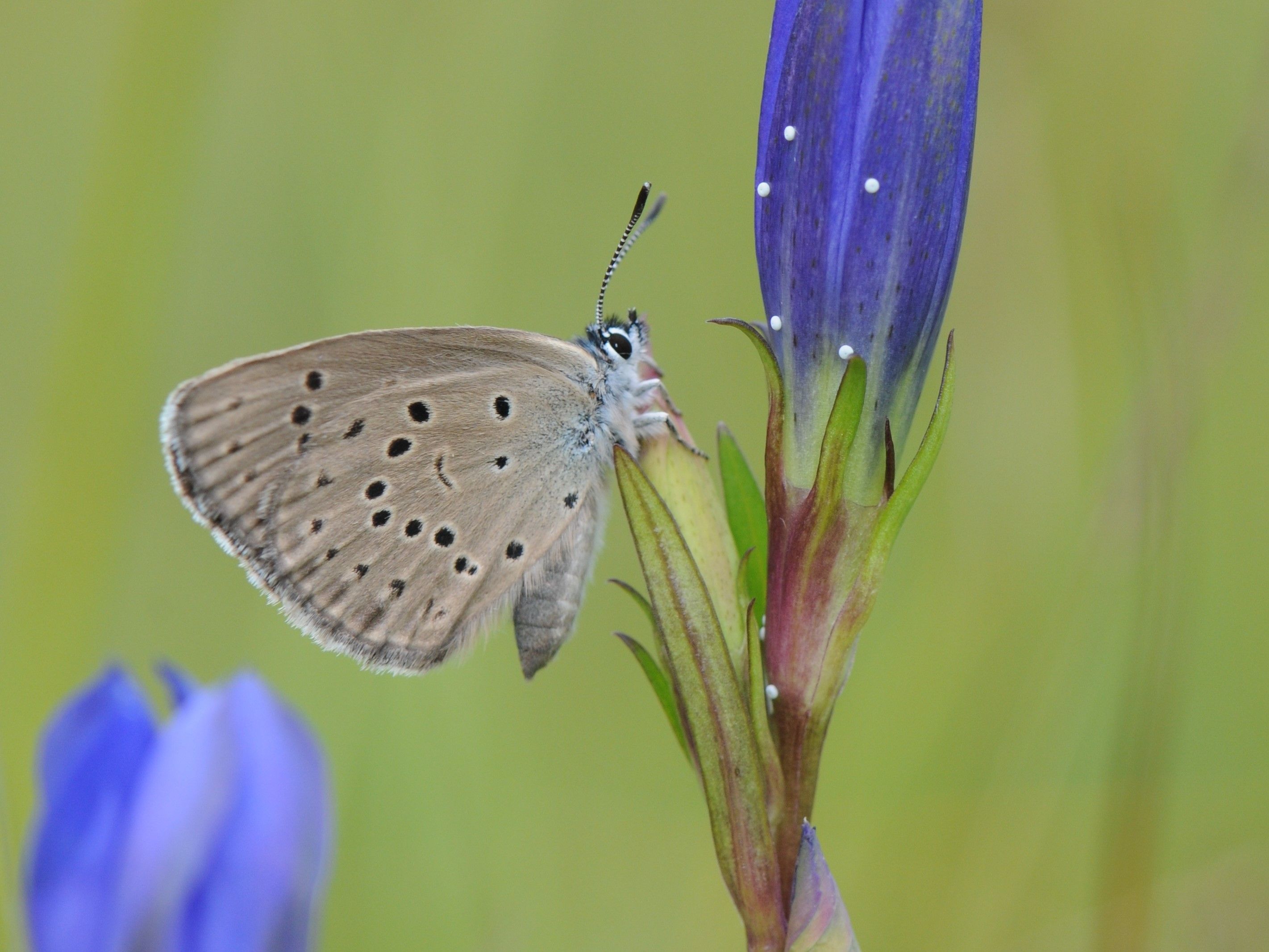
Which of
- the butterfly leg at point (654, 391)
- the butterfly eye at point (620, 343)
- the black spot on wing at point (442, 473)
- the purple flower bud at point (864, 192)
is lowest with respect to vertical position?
the black spot on wing at point (442, 473)

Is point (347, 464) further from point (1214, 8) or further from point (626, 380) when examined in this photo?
point (1214, 8)

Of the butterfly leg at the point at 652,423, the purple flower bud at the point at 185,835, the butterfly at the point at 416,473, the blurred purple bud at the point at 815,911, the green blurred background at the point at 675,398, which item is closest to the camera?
the purple flower bud at the point at 185,835

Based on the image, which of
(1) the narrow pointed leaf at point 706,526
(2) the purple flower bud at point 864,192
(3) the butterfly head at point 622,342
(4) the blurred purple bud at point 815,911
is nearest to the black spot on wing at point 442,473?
(3) the butterfly head at point 622,342

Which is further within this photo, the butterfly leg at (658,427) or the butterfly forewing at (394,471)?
the butterfly forewing at (394,471)

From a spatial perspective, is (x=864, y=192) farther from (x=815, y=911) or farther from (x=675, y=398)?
(x=675, y=398)

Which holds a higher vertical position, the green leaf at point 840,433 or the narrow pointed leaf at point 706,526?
the green leaf at point 840,433

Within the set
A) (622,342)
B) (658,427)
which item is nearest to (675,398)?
(622,342)

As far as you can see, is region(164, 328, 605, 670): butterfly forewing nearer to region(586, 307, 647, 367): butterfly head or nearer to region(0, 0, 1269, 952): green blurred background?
region(586, 307, 647, 367): butterfly head

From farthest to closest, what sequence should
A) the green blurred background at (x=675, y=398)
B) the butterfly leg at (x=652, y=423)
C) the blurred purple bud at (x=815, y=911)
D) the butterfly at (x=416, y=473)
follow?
the green blurred background at (x=675, y=398) < the butterfly at (x=416, y=473) < the butterfly leg at (x=652, y=423) < the blurred purple bud at (x=815, y=911)

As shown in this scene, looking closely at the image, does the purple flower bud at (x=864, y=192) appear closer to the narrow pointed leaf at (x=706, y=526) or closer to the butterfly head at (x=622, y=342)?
the narrow pointed leaf at (x=706, y=526)
